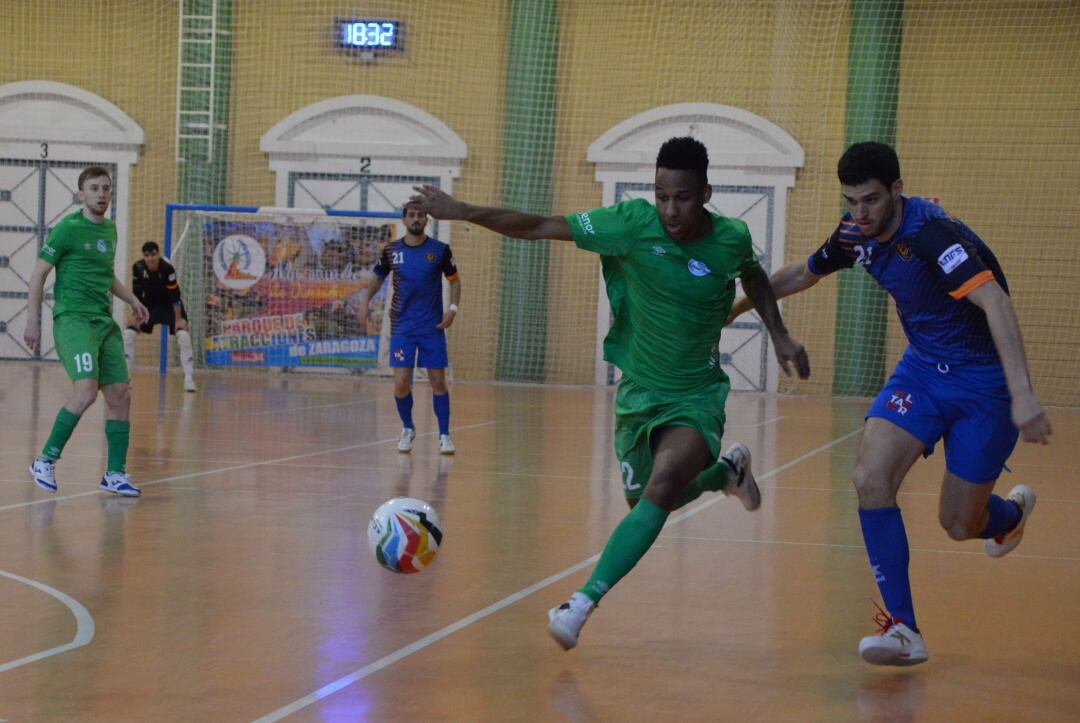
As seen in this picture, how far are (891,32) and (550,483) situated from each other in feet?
42.9

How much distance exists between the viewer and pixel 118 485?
8.29 meters

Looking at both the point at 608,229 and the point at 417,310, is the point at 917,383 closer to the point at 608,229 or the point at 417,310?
the point at 608,229

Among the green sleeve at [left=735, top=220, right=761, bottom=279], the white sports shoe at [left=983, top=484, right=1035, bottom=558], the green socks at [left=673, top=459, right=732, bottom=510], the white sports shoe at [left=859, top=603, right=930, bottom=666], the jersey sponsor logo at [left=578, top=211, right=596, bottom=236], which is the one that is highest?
the jersey sponsor logo at [left=578, top=211, right=596, bottom=236]

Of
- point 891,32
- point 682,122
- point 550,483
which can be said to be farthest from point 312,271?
point 550,483

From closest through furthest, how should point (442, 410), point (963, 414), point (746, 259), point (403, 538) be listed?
point (963, 414) < point (746, 259) < point (403, 538) < point (442, 410)

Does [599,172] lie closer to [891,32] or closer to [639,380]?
[891,32]

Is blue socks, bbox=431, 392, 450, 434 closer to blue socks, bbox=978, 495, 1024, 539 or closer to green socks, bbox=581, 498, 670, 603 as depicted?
blue socks, bbox=978, 495, 1024, 539

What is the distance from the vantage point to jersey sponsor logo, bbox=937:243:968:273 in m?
4.53

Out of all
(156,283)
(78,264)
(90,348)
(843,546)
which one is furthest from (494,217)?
(156,283)

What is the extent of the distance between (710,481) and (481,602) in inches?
40.3

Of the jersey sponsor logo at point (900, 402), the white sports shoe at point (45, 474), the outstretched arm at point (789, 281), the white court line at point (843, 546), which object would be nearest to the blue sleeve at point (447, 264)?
the white sports shoe at point (45, 474)

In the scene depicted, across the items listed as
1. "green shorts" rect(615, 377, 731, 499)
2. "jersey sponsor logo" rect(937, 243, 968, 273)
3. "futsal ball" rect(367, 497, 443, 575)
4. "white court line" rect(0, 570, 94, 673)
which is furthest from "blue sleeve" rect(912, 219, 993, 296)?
"white court line" rect(0, 570, 94, 673)

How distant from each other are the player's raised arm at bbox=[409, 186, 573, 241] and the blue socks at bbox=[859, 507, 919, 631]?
1.45 metres

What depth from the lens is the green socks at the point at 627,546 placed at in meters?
4.67
